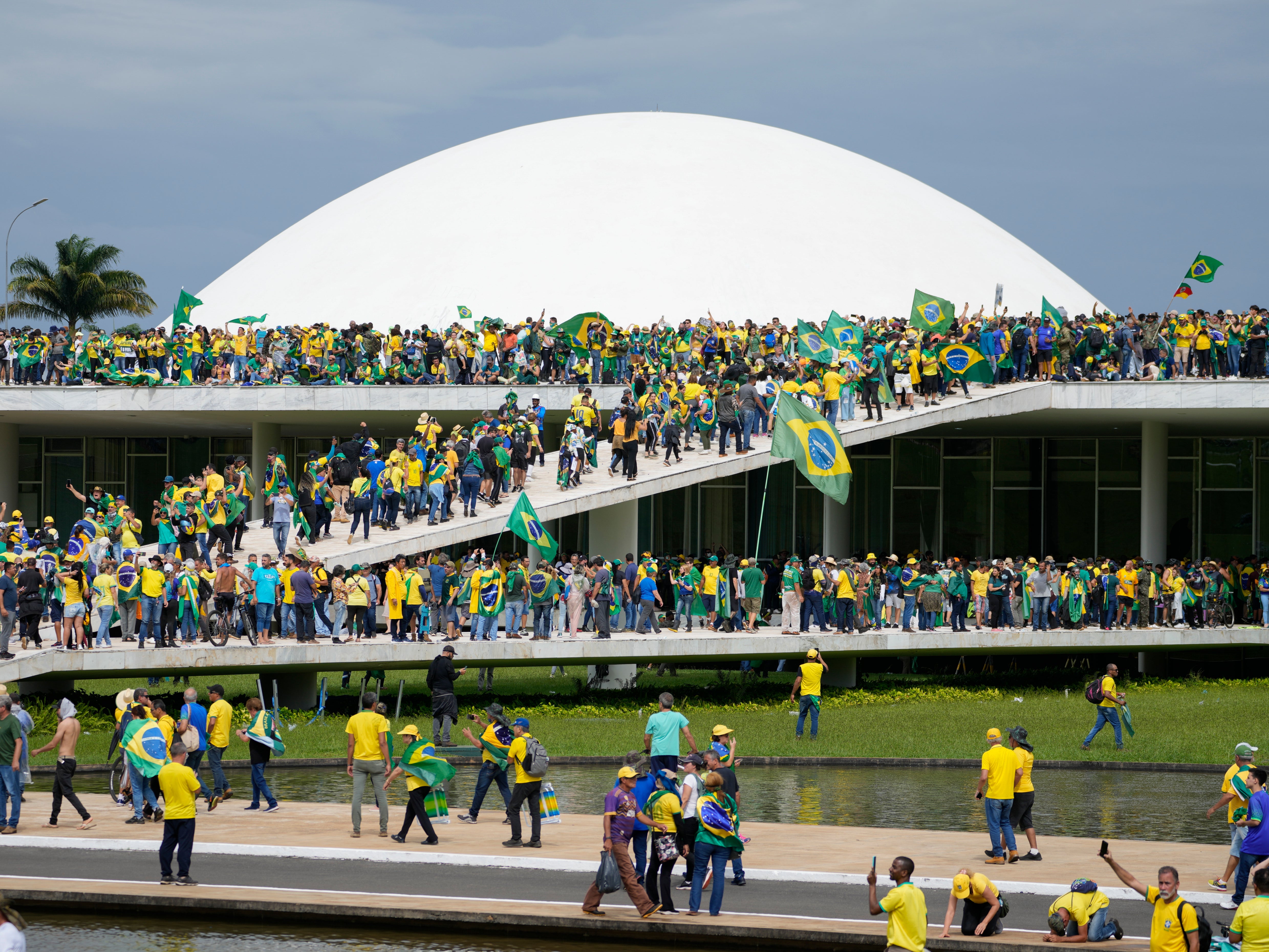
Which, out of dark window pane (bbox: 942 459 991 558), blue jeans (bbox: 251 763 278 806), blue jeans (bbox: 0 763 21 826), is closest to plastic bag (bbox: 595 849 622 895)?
blue jeans (bbox: 251 763 278 806)

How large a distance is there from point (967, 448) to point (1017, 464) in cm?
122

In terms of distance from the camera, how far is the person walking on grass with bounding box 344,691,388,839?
1320 cm

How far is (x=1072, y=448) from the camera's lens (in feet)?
117

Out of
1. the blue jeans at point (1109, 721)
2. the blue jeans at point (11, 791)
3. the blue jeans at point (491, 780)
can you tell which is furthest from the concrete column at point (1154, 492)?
the blue jeans at point (11, 791)

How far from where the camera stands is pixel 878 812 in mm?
15023

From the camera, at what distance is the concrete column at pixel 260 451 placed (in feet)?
115

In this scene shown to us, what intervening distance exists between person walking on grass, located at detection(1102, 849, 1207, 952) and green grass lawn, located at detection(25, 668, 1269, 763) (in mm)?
9686

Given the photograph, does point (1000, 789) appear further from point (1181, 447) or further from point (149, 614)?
point (1181, 447)

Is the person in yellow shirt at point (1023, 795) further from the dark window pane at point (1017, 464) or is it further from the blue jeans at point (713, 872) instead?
the dark window pane at point (1017, 464)

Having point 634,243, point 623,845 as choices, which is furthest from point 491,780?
point 634,243

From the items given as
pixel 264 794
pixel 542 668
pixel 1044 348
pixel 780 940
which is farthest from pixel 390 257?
pixel 780 940

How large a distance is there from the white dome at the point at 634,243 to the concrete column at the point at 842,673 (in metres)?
15.2

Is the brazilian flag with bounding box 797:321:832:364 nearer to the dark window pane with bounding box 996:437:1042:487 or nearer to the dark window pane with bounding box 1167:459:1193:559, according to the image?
the dark window pane with bounding box 996:437:1042:487

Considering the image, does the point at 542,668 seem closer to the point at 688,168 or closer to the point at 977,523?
the point at 977,523
